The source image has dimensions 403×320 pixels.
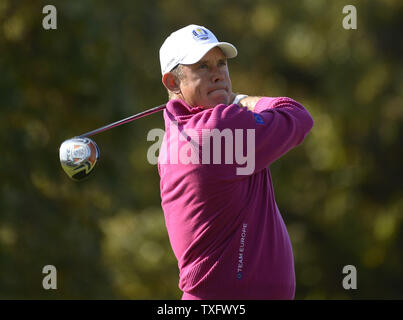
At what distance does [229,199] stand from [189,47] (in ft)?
1.67

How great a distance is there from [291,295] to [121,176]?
6.37 meters

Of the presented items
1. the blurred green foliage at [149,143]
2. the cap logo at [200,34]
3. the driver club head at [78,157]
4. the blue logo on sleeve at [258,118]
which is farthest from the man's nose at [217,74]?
the blurred green foliage at [149,143]

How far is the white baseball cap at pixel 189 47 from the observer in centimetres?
244

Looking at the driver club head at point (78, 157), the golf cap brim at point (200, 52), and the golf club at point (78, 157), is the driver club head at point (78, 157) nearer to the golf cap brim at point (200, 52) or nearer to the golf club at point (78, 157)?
the golf club at point (78, 157)

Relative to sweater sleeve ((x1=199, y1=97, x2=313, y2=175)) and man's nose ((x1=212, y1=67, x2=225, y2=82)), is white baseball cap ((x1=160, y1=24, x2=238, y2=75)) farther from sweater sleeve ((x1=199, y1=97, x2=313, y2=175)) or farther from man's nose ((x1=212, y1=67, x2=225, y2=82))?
sweater sleeve ((x1=199, y1=97, x2=313, y2=175))

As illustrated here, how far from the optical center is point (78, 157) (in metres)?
2.51

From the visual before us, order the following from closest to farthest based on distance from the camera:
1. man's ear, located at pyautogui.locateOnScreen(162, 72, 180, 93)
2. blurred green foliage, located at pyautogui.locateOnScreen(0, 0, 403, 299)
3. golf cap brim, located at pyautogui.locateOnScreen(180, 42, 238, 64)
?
golf cap brim, located at pyautogui.locateOnScreen(180, 42, 238, 64)
man's ear, located at pyautogui.locateOnScreen(162, 72, 180, 93)
blurred green foliage, located at pyautogui.locateOnScreen(0, 0, 403, 299)

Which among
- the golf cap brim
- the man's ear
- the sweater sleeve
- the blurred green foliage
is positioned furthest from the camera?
the blurred green foliage

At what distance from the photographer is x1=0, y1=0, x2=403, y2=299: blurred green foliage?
765cm

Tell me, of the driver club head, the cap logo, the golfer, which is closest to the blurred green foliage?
the driver club head

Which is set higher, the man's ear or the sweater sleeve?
the man's ear

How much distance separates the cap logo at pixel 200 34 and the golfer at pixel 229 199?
242mm

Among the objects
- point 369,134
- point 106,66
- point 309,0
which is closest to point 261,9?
point 309,0

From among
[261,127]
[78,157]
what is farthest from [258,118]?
[78,157]
